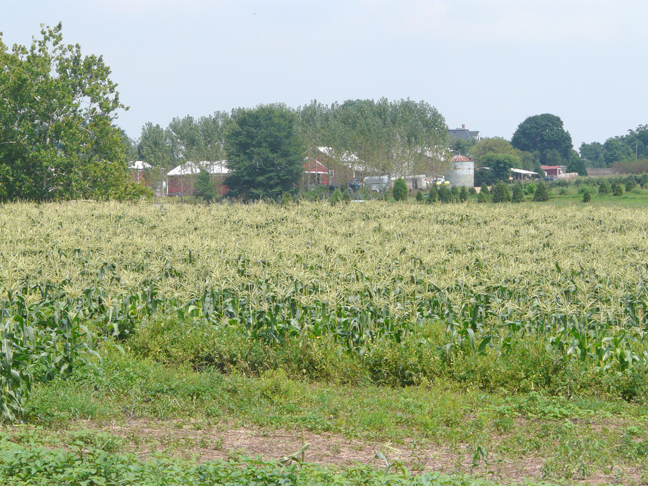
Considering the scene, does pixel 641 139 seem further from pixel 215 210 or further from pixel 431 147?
pixel 215 210

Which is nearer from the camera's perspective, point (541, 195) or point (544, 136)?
point (541, 195)

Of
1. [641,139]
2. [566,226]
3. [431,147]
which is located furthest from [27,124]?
[641,139]

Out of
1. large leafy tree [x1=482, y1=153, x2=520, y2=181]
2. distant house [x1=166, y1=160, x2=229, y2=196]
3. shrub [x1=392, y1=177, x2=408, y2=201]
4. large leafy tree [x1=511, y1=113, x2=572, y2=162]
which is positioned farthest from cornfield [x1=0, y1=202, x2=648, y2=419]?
large leafy tree [x1=511, y1=113, x2=572, y2=162]

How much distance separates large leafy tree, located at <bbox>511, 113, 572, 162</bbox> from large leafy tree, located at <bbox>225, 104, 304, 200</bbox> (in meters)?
79.0

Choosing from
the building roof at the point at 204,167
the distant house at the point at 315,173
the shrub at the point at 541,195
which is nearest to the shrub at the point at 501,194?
the shrub at the point at 541,195

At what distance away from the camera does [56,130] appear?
123ft

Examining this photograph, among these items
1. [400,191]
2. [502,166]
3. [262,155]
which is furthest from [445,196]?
[502,166]

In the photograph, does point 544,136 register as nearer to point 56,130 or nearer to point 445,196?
point 445,196

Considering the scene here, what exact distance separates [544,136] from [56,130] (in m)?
109

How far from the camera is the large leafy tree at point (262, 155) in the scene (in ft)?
203

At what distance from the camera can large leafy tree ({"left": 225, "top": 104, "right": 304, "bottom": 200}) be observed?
6178cm

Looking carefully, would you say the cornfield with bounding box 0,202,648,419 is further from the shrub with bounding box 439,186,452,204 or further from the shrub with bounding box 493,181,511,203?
the shrub with bounding box 493,181,511,203

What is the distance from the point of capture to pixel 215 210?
25234mm

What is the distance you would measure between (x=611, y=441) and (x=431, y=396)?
80.3 inches
